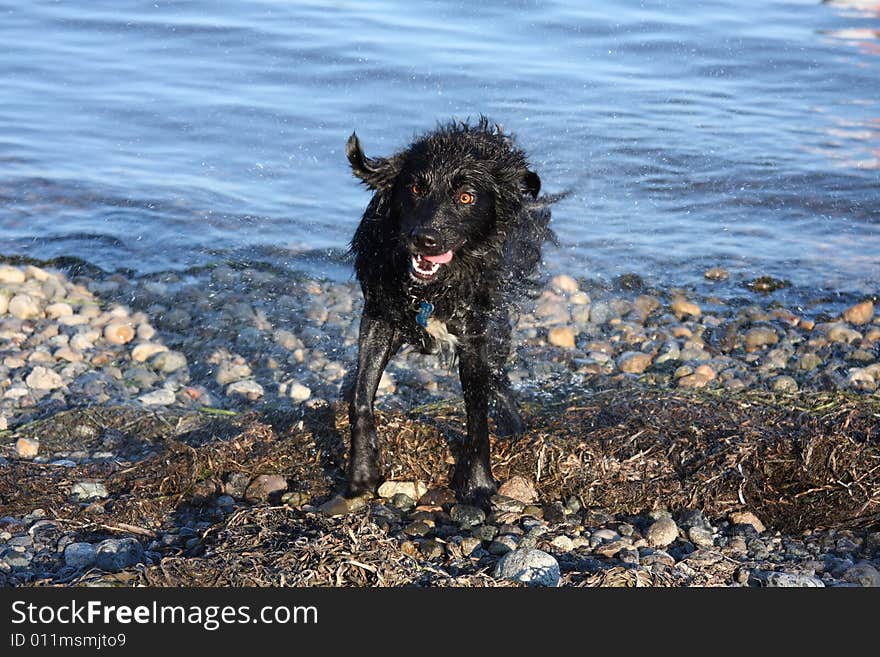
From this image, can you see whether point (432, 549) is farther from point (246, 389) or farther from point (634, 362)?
point (634, 362)

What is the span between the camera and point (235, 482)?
17.6 ft

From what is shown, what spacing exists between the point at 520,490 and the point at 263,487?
1.20 meters

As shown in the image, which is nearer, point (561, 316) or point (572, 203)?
point (561, 316)

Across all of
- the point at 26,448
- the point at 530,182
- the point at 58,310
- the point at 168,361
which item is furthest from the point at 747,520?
the point at 58,310

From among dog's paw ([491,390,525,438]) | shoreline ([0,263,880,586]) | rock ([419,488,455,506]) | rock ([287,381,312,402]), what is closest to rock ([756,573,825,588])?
shoreline ([0,263,880,586])

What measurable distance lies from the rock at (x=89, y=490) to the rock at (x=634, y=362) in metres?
3.30

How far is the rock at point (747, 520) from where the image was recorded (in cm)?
507

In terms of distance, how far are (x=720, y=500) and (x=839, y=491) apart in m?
0.53

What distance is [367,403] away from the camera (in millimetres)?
5406

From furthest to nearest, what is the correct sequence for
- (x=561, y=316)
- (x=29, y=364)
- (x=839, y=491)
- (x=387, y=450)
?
(x=561, y=316) → (x=29, y=364) → (x=387, y=450) → (x=839, y=491)

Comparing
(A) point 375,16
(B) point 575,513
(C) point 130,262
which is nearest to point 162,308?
Result: (C) point 130,262

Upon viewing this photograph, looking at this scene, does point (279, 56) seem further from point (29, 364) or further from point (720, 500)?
point (720, 500)

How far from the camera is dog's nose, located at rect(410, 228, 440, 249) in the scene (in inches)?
200

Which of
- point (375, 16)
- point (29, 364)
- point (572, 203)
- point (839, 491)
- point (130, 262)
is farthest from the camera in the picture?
point (375, 16)
